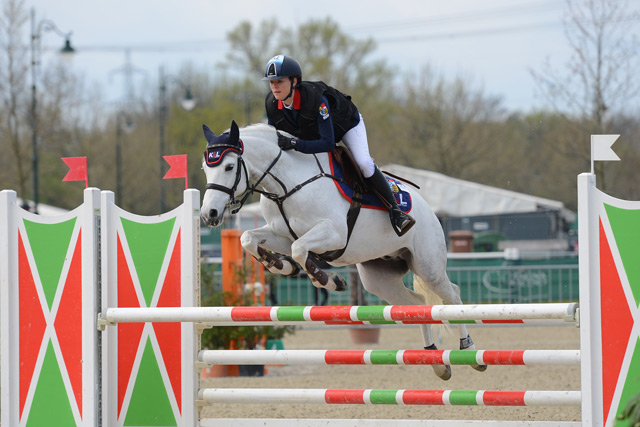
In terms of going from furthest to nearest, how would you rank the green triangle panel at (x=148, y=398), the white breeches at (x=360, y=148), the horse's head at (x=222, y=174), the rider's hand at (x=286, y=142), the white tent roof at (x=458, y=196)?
the white tent roof at (x=458, y=196) < the white breeches at (x=360, y=148) < the rider's hand at (x=286, y=142) < the green triangle panel at (x=148, y=398) < the horse's head at (x=222, y=174)

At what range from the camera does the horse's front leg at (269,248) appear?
4598 mm

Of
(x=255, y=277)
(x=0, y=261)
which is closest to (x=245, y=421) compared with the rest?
(x=0, y=261)

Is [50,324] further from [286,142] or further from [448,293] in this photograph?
[448,293]

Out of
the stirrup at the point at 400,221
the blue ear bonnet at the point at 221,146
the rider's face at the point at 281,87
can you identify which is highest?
the rider's face at the point at 281,87

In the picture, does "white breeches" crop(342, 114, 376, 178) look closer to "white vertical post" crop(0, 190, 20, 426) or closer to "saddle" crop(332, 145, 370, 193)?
"saddle" crop(332, 145, 370, 193)

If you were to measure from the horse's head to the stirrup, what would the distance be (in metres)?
0.96

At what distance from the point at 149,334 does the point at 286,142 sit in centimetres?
128

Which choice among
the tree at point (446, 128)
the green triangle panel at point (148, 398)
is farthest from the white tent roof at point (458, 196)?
the green triangle panel at point (148, 398)

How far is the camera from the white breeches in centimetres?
483

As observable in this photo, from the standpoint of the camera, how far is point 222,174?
4305 millimetres

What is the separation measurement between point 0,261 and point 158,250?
91cm

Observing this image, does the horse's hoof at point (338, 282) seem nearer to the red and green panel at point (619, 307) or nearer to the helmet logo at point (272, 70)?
the helmet logo at point (272, 70)

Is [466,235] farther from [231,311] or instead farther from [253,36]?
[253,36]

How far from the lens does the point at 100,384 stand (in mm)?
4332
